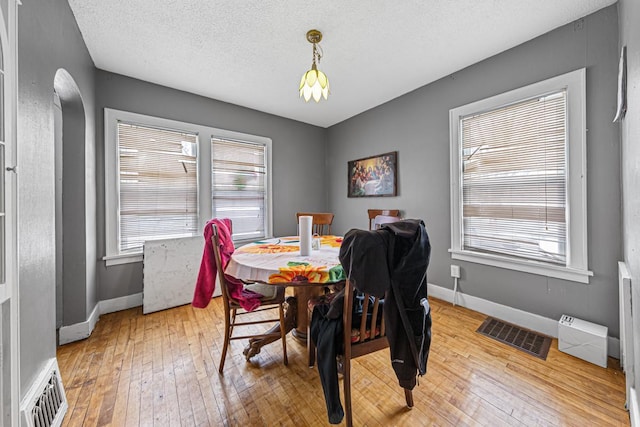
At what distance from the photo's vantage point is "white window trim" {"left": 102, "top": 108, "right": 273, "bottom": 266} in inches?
103

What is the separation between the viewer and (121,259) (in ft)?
8.88

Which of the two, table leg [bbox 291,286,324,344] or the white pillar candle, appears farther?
table leg [bbox 291,286,324,344]

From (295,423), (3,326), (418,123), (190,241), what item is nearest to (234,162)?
(190,241)

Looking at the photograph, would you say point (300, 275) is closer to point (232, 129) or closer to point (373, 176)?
point (373, 176)

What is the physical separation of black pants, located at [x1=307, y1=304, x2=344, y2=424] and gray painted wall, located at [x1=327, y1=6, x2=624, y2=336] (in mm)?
1502

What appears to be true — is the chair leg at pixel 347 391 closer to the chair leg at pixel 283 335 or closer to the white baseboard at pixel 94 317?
the chair leg at pixel 283 335

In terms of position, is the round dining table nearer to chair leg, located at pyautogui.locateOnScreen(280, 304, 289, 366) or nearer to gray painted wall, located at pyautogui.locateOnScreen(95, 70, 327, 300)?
chair leg, located at pyautogui.locateOnScreen(280, 304, 289, 366)

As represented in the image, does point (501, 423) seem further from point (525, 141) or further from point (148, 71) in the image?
point (148, 71)

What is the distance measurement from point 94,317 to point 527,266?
4067mm

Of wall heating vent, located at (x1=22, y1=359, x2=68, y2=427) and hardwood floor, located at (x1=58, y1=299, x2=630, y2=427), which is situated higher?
wall heating vent, located at (x1=22, y1=359, x2=68, y2=427)

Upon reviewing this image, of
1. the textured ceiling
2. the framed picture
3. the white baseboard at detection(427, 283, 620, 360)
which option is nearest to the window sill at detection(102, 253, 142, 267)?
the textured ceiling

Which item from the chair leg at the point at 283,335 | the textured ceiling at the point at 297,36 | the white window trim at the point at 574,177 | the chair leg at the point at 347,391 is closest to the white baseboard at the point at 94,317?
the chair leg at the point at 283,335

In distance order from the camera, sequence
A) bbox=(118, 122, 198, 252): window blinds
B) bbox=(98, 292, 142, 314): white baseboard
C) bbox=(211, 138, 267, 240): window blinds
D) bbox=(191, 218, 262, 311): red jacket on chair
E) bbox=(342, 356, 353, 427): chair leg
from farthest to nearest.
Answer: bbox=(211, 138, 267, 240): window blinds, bbox=(118, 122, 198, 252): window blinds, bbox=(98, 292, 142, 314): white baseboard, bbox=(191, 218, 262, 311): red jacket on chair, bbox=(342, 356, 353, 427): chair leg

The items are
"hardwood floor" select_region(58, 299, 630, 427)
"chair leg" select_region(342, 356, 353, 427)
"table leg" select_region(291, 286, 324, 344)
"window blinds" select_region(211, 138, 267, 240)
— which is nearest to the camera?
"chair leg" select_region(342, 356, 353, 427)
